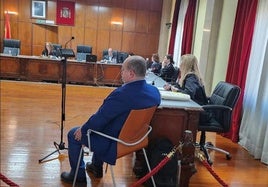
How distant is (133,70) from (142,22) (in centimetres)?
852

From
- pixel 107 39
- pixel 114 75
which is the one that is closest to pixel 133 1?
pixel 107 39

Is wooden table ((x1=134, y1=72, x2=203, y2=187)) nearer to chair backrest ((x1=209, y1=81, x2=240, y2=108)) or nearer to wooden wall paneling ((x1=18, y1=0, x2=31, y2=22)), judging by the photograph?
chair backrest ((x1=209, y1=81, x2=240, y2=108))

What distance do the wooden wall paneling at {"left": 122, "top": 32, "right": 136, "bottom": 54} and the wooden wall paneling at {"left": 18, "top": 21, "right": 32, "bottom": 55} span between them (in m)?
3.26

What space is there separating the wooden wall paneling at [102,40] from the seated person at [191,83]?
23.6ft

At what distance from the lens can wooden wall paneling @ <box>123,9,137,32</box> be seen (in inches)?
405

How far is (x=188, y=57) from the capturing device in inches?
134

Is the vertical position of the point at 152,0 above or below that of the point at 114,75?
above

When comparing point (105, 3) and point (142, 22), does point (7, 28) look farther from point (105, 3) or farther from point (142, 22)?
point (142, 22)

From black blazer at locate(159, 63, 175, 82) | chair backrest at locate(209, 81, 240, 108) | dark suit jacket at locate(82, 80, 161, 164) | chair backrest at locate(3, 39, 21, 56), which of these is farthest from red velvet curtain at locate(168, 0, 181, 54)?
dark suit jacket at locate(82, 80, 161, 164)

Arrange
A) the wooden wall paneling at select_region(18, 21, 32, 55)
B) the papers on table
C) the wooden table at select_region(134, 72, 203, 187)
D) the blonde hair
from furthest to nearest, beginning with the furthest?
the wooden wall paneling at select_region(18, 21, 32, 55)
the blonde hair
the papers on table
the wooden table at select_region(134, 72, 203, 187)

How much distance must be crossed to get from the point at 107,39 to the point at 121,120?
336 inches

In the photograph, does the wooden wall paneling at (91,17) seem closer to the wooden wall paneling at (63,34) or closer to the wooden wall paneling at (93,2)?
the wooden wall paneling at (93,2)

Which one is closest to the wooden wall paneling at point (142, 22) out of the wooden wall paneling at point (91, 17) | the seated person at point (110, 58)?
the wooden wall paneling at point (91, 17)

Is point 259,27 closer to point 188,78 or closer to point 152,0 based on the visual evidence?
point 188,78
